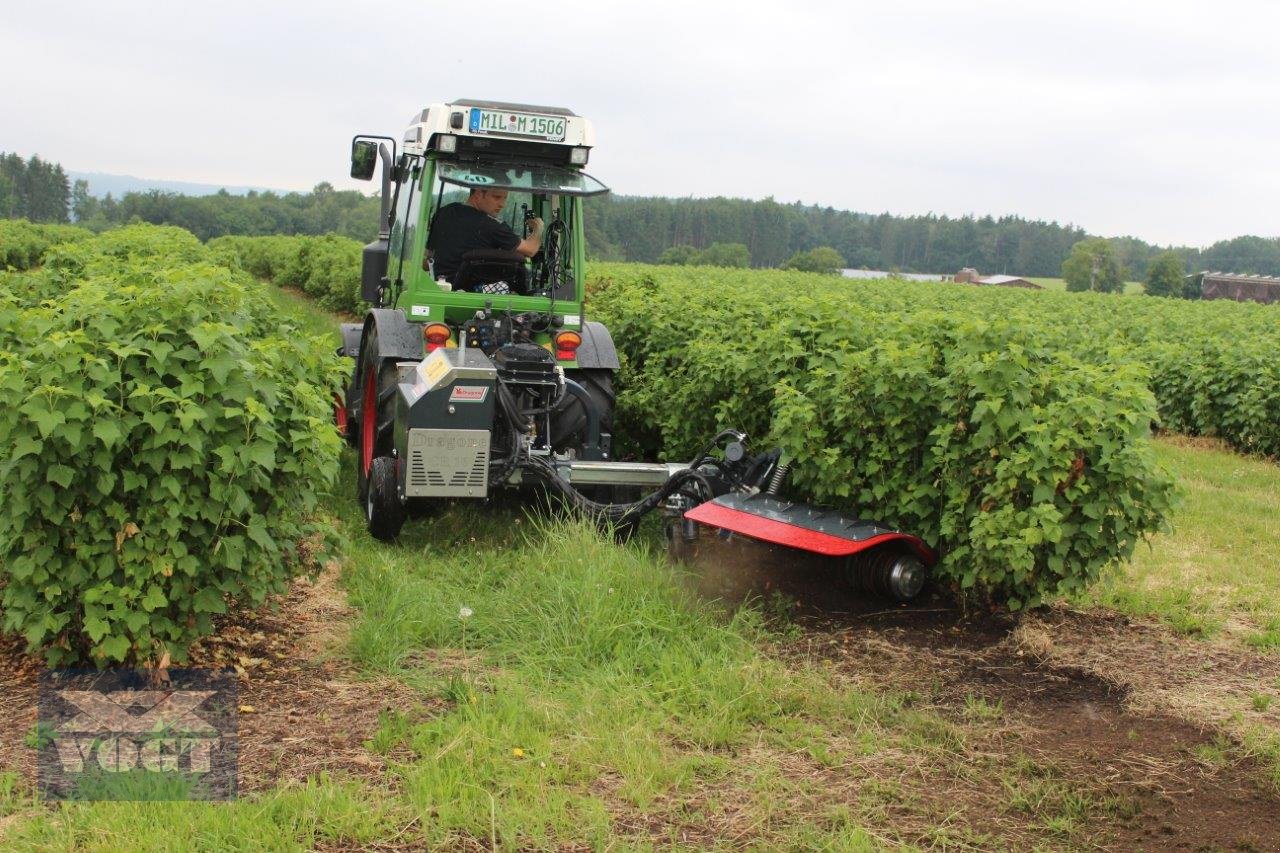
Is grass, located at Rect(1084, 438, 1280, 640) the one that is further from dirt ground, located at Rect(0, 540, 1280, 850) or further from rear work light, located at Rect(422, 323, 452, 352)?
rear work light, located at Rect(422, 323, 452, 352)

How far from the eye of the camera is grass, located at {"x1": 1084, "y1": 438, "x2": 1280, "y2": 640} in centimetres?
633

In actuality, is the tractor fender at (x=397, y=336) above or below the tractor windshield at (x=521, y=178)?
below

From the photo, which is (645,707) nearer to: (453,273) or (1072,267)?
(453,273)

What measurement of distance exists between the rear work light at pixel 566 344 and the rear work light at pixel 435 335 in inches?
30.0

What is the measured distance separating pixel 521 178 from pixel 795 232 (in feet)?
246

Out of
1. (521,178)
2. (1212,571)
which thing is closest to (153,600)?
(521,178)

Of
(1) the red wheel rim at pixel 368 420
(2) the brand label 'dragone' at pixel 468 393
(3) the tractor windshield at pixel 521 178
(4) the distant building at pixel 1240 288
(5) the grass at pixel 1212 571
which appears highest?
(4) the distant building at pixel 1240 288

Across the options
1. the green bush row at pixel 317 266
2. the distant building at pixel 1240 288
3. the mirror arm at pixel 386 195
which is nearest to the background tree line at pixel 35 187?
the green bush row at pixel 317 266

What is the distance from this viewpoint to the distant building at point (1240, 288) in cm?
5788

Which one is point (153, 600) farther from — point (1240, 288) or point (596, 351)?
point (1240, 288)

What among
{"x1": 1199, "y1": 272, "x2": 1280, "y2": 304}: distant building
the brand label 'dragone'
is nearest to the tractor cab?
the brand label 'dragone'

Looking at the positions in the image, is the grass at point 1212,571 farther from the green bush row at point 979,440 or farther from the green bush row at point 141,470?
the green bush row at point 141,470

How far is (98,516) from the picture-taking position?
458cm

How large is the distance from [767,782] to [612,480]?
309 cm
